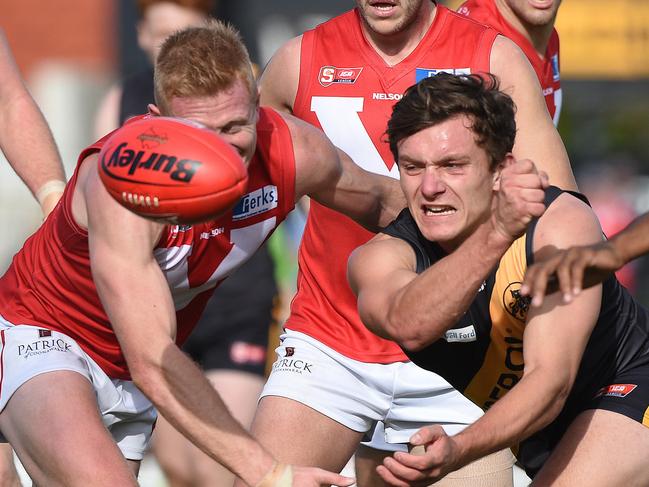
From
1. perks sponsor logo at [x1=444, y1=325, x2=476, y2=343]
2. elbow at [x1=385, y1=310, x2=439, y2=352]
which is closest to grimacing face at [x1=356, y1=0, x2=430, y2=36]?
perks sponsor logo at [x1=444, y1=325, x2=476, y2=343]

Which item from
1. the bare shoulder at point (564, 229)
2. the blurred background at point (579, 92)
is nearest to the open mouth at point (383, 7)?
Result: the bare shoulder at point (564, 229)

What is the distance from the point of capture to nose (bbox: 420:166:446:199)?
4457 mm

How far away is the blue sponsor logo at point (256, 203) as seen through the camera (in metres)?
4.80

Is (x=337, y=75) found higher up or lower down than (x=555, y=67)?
higher up

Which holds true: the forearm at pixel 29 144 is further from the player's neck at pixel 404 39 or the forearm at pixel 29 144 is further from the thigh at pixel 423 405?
the thigh at pixel 423 405

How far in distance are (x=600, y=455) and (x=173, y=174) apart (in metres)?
1.84

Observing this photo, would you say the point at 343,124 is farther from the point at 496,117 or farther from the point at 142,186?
the point at 142,186

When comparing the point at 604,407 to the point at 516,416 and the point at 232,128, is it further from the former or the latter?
the point at 232,128

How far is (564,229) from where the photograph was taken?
4.37m

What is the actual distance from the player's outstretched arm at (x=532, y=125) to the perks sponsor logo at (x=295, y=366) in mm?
1258

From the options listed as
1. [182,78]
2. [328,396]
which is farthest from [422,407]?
[182,78]

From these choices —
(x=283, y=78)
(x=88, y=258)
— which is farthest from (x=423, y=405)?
(x=88, y=258)

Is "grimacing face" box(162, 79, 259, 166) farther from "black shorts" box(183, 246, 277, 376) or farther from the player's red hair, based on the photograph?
"black shorts" box(183, 246, 277, 376)

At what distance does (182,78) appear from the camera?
438 centimetres
